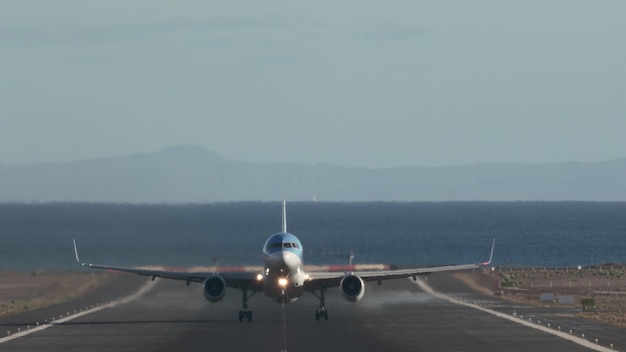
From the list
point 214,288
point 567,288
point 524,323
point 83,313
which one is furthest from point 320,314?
point 567,288

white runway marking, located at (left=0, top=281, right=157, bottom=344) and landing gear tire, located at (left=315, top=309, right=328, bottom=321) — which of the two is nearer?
white runway marking, located at (left=0, top=281, right=157, bottom=344)

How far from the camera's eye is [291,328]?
211ft

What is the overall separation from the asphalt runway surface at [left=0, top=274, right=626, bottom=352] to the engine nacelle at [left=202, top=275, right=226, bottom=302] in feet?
4.37

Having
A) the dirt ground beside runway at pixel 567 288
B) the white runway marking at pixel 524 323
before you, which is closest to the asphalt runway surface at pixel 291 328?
the white runway marking at pixel 524 323

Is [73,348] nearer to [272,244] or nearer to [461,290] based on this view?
[272,244]

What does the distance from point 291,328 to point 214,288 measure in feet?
18.7

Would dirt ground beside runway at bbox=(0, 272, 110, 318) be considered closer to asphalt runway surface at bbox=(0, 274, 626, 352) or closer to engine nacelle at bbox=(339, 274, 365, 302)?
asphalt runway surface at bbox=(0, 274, 626, 352)

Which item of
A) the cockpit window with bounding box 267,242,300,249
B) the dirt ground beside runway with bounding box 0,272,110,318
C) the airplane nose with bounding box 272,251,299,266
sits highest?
the dirt ground beside runway with bounding box 0,272,110,318

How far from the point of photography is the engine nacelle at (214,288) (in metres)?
68.1

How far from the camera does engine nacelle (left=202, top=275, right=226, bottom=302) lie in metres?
68.1

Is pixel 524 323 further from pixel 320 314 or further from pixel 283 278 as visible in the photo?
pixel 283 278

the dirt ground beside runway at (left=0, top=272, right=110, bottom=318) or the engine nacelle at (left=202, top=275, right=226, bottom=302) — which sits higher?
the dirt ground beside runway at (left=0, top=272, right=110, bottom=318)

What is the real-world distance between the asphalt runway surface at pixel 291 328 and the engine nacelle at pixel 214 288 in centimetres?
133

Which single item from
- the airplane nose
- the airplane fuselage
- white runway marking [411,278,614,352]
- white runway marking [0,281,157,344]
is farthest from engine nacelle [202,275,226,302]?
white runway marking [411,278,614,352]
